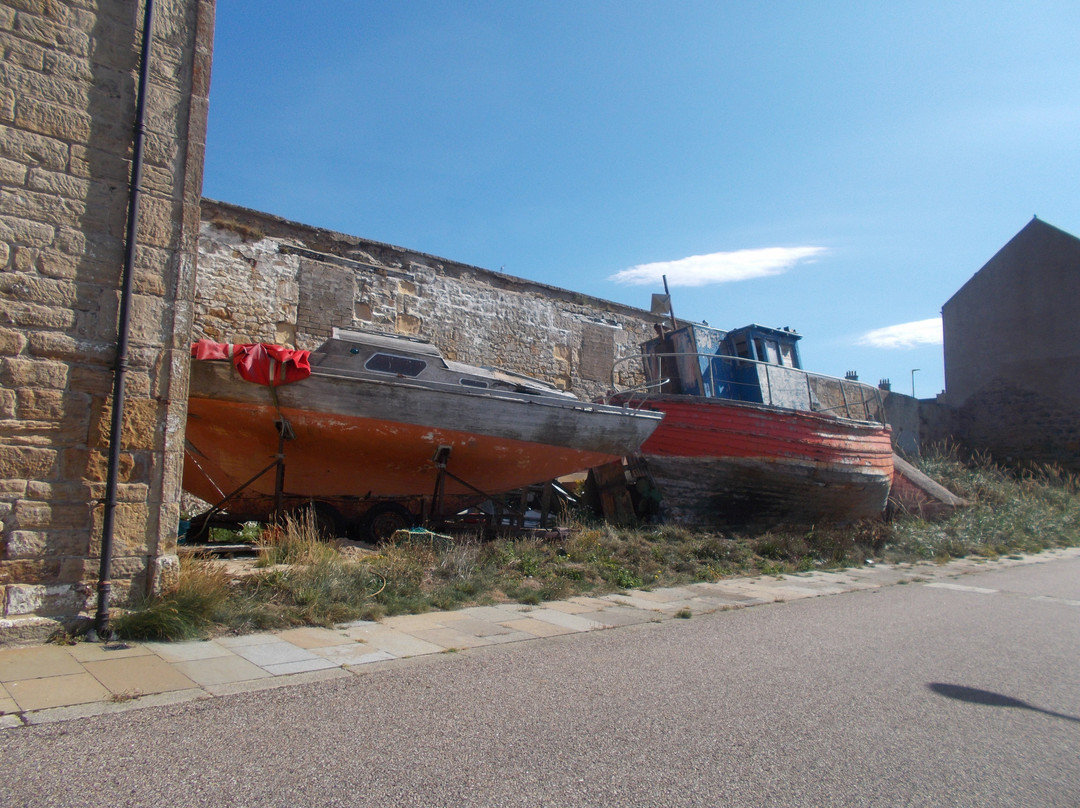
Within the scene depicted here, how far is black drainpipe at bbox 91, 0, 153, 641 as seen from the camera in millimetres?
4516

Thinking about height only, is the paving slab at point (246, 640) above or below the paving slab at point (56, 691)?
below

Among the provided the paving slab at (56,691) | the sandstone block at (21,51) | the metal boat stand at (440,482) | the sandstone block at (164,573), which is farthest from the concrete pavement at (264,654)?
the sandstone block at (21,51)

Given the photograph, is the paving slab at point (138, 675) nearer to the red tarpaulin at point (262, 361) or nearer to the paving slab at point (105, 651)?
the paving slab at point (105, 651)

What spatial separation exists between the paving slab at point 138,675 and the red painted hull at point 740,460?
7545 mm

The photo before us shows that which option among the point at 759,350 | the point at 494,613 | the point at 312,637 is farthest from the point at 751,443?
the point at 312,637

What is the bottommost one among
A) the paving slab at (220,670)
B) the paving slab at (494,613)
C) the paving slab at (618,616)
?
the paving slab at (618,616)

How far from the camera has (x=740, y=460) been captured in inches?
412

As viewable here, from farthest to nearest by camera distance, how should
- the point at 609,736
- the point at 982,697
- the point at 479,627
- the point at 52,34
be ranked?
the point at 479,627 → the point at 52,34 → the point at 982,697 → the point at 609,736

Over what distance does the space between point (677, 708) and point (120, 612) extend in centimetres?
350

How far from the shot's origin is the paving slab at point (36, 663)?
146 inches

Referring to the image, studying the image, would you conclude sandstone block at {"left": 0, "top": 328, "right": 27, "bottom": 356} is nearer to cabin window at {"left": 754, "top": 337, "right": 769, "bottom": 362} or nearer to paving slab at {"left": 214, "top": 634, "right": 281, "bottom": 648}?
paving slab at {"left": 214, "top": 634, "right": 281, "bottom": 648}

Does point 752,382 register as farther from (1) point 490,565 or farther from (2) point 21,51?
(2) point 21,51

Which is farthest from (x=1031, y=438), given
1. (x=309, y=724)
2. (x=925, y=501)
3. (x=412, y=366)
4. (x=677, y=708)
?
(x=309, y=724)

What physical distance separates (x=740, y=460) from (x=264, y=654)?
765 centimetres
